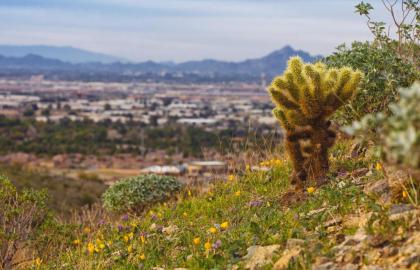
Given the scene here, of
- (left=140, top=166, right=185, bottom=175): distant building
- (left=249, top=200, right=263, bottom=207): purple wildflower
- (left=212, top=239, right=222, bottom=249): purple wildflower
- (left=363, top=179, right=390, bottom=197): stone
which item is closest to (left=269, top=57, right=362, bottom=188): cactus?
(left=249, top=200, right=263, bottom=207): purple wildflower

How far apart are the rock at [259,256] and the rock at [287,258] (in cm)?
16

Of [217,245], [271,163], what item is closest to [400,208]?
[217,245]

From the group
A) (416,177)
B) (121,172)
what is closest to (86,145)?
(121,172)

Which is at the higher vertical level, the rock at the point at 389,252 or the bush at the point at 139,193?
the rock at the point at 389,252

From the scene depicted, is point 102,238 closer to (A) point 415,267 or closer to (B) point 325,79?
(B) point 325,79

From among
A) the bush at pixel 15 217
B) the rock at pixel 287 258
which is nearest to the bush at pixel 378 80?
the rock at pixel 287 258

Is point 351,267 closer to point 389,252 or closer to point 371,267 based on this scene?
point 371,267

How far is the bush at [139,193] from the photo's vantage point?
1005 cm

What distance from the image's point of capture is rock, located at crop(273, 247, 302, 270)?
4730 mm

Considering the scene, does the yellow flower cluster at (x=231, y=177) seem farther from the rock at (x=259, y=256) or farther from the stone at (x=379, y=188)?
the rock at (x=259, y=256)

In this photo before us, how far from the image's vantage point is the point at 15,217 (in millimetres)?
7781

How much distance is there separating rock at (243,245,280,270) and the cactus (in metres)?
1.92

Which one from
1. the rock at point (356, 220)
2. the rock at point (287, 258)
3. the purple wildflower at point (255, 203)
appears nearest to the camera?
the rock at point (287, 258)

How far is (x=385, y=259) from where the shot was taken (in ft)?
14.3
